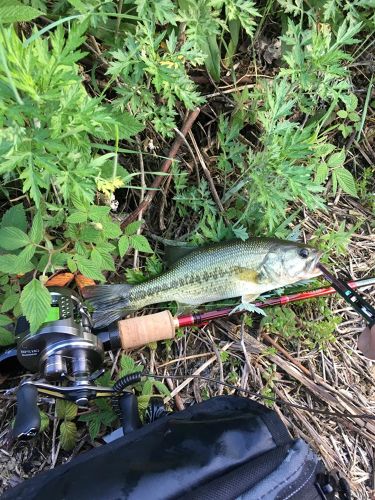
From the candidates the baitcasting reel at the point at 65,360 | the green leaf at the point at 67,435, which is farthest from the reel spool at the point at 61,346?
the green leaf at the point at 67,435

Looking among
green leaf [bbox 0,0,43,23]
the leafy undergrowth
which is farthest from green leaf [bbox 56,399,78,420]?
green leaf [bbox 0,0,43,23]

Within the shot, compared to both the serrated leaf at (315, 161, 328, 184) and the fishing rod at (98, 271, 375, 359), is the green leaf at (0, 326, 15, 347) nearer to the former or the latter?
the fishing rod at (98, 271, 375, 359)

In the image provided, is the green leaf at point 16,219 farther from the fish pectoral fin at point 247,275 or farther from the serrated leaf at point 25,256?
the fish pectoral fin at point 247,275

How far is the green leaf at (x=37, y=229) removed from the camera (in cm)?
240

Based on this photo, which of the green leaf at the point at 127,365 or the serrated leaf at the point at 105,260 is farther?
the green leaf at the point at 127,365

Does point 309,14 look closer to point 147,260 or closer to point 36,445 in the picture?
point 147,260

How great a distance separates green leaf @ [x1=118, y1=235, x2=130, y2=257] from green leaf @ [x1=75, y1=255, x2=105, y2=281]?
0.25m

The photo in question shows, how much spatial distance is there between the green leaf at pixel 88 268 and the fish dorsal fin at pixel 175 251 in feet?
2.21

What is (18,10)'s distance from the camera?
221 cm

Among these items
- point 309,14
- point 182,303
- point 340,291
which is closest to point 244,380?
point 182,303

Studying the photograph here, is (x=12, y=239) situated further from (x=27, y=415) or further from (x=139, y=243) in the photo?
(x=27, y=415)

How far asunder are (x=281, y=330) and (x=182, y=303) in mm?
674

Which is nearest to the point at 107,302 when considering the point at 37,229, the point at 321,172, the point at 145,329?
the point at 145,329

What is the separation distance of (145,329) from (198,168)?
3.76ft
